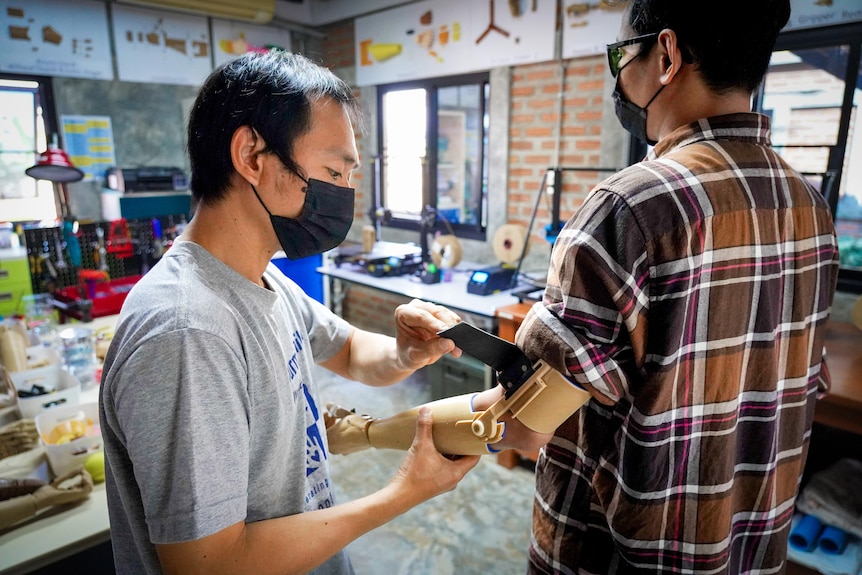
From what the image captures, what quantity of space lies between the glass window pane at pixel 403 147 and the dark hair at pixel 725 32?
11.1ft

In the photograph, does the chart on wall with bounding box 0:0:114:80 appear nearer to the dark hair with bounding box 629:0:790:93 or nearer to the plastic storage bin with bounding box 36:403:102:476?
the plastic storage bin with bounding box 36:403:102:476

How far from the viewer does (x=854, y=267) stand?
2.41 m

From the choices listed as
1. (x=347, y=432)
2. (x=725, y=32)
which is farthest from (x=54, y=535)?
(x=725, y=32)

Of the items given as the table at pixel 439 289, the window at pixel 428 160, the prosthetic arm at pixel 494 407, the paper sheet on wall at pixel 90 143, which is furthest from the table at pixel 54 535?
the paper sheet on wall at pixel 90 143

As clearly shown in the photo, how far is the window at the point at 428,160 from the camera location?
3.78 metres

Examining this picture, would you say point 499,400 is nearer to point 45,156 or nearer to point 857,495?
point 857,495

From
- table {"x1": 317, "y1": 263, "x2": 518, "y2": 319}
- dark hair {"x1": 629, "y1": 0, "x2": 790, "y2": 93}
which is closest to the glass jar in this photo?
table {"x1": 317, "y1": 263, "x2": 518, "y2": 319}

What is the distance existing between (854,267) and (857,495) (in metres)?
1.09

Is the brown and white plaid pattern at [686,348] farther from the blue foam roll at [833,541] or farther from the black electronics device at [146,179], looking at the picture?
the black electronics device at [146,179]

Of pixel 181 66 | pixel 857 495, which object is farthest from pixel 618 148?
pixel 181 66

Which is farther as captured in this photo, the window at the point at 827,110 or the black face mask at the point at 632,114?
the window at the point at 827,110

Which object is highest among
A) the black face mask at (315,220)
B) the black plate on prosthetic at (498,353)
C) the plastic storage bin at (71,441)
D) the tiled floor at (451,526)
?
the black face mask at (315,220)

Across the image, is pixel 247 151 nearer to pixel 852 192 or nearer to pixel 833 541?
pixel 833 541

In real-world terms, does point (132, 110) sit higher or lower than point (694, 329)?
higher
